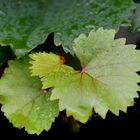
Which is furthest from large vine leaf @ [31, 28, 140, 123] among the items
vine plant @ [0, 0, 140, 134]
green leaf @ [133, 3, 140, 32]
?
green leaf @ [133, 3, 140, 32]

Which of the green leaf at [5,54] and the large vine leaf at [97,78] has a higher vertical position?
the large vine leaf at [97,78]

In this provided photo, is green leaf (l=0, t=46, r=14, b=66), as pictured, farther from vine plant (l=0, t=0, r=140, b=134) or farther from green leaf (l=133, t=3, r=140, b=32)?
green leaf (l=133, t=3, r=140, b=32)

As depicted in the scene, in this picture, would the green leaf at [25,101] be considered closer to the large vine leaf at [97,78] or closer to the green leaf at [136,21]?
the large vine leaf at [97,78]

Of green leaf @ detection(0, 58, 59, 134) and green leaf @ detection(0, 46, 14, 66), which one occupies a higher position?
green leaf @ detection(0, 46, 14, 66)

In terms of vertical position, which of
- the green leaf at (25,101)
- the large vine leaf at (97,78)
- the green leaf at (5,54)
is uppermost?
the large vine leaf at (97,78)

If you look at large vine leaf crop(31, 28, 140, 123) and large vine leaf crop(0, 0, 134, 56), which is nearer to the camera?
large vine leaf crop(31, 28, 140, 123)

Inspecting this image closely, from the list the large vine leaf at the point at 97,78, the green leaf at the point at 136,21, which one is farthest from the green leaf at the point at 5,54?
the green leaf at the point at 136,21

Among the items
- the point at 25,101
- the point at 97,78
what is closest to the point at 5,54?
the point at 25,101

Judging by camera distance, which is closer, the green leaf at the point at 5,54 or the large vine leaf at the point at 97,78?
the large vine leaf at the point at 97,78
